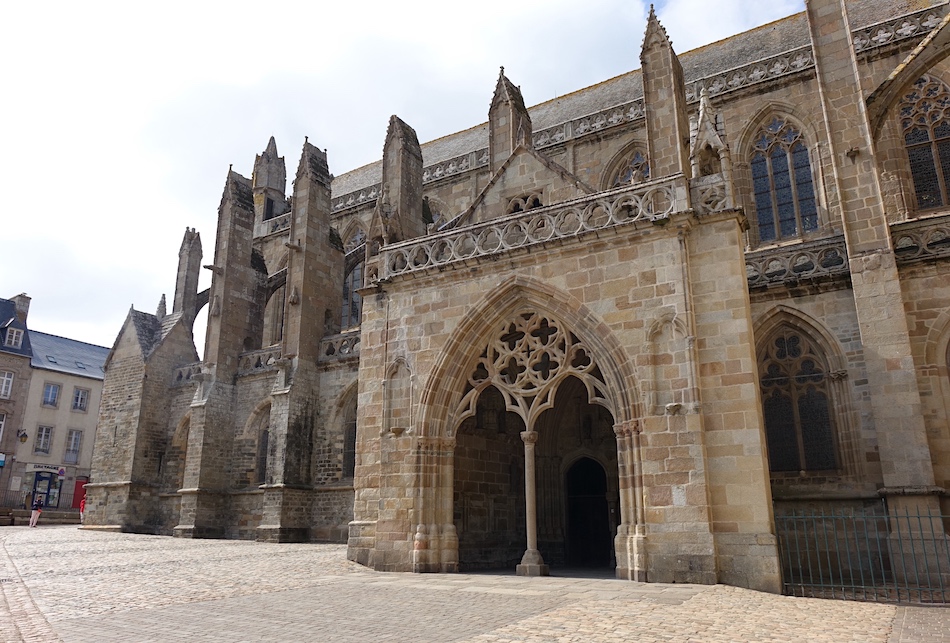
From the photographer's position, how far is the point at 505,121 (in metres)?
18.1

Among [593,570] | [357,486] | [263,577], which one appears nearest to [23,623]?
[263,577]

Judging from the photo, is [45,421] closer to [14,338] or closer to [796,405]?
[14,338]

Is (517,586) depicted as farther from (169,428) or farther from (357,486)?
(169,428)

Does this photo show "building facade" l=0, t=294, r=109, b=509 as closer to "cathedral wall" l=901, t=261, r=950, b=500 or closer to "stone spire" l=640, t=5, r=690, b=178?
"stone spire" l=640, t=5, r=690, b=178

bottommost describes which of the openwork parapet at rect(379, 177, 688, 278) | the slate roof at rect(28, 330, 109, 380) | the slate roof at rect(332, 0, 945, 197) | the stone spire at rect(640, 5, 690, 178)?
the openwork parapet at rect(379, 177, 688, 278)

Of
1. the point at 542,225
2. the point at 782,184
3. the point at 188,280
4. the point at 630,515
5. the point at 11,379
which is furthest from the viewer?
the point at 11,379

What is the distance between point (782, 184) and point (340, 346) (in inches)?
520

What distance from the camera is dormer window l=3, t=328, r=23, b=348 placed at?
130 feet

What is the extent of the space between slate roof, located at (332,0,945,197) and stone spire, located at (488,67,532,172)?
6.75 meters

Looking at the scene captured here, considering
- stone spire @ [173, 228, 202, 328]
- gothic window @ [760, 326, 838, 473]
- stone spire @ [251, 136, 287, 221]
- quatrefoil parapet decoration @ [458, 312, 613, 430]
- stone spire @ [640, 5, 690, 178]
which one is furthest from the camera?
stone spire @ [251, 136, 287, 221]

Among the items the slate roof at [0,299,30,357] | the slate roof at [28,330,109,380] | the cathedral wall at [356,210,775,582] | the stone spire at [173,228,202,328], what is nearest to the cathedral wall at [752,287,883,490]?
the cathedral wall at [356,210,775,582]

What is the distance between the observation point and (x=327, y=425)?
21.0m

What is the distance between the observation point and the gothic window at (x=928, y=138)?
1647 cm

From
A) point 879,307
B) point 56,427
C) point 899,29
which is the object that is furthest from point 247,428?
point 56,427
